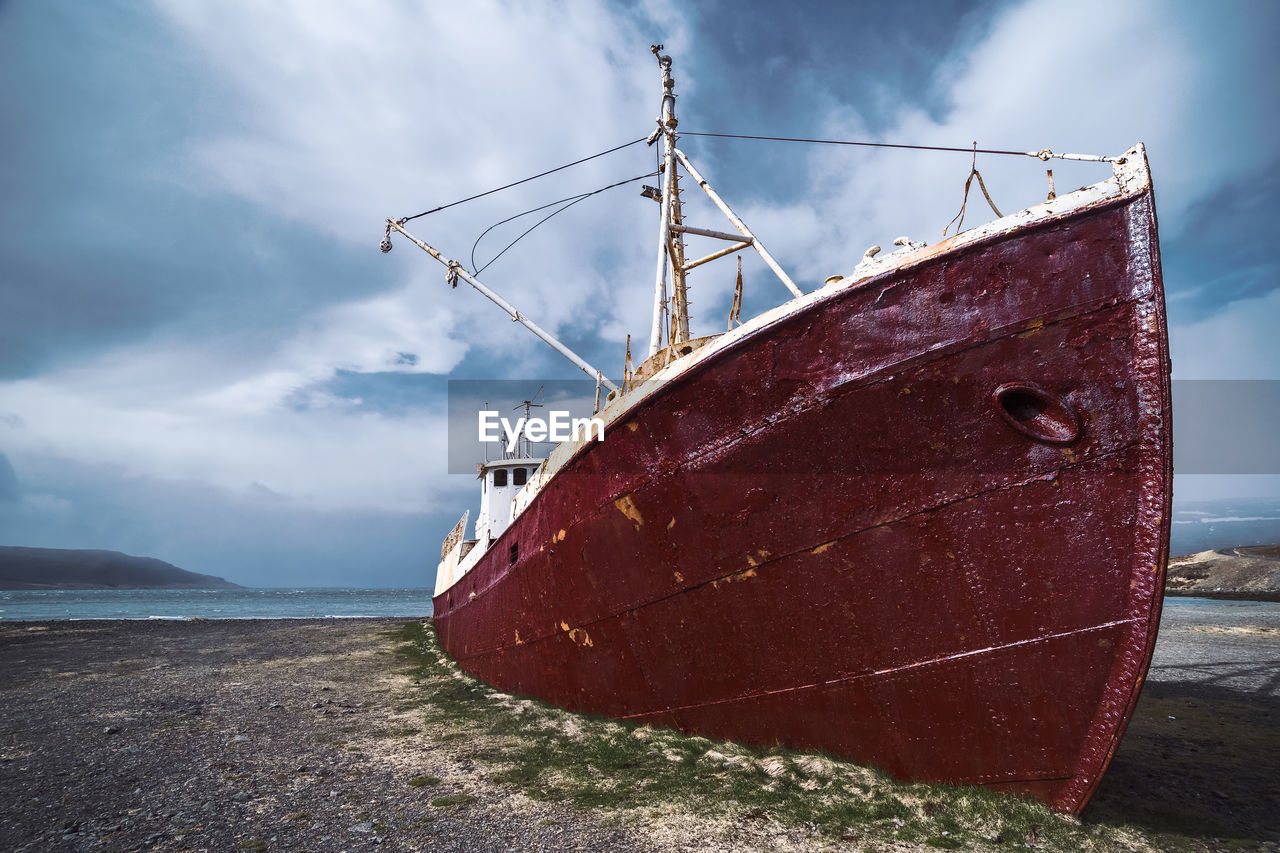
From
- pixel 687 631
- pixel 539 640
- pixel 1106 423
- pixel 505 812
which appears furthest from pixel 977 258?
pixel 539 640

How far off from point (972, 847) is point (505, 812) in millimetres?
2825

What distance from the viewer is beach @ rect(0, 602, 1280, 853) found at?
11.5 feet

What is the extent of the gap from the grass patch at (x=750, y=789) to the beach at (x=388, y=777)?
1.4 inches

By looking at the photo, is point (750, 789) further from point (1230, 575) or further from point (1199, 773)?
point (1230, 575)

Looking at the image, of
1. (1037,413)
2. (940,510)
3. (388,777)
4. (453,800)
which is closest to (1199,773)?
(940,510)

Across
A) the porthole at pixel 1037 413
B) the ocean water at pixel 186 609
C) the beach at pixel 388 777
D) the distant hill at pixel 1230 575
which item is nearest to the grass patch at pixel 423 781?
the beach at pixel 388 777

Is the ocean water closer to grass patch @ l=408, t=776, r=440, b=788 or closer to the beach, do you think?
the beach

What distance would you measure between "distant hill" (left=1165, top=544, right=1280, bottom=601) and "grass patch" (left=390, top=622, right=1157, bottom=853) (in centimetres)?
3895

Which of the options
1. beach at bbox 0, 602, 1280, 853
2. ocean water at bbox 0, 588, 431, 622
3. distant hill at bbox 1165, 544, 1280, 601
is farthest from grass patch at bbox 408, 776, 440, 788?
distant hill at bbox 1165, 544, 1280, 601

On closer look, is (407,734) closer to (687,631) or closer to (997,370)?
(687,631)

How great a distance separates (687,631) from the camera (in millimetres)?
4457

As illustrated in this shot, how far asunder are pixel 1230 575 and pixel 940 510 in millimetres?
51672

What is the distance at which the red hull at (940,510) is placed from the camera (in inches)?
127

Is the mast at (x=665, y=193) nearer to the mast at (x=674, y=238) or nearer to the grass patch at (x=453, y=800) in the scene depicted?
the mast at (x=674, y=238)
